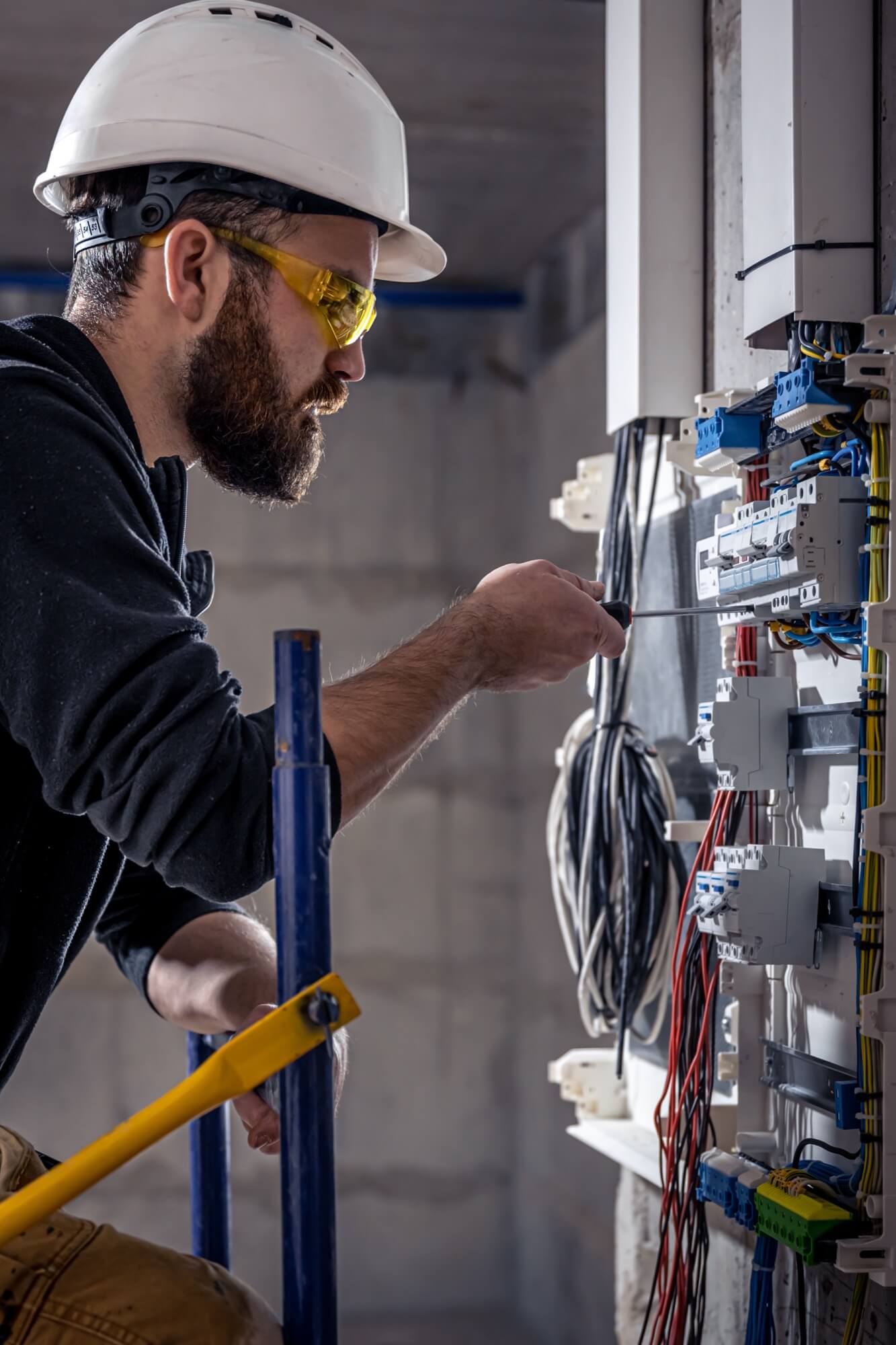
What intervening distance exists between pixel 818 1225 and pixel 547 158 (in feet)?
11.2

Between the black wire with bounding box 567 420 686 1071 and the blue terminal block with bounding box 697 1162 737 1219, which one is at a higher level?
the black wire with bounding box 567 420 686 1071

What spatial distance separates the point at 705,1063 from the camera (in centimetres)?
174

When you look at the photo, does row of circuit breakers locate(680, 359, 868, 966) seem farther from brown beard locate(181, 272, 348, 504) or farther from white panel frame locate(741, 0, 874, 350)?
brown beard locate(181, 272, 348, 504)

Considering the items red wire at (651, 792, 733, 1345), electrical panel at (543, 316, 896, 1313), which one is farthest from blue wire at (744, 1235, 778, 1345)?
red wire at (651, 792, 733, 1345)

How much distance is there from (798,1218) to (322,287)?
112 cm

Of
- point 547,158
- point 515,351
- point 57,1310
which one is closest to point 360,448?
point 515,351

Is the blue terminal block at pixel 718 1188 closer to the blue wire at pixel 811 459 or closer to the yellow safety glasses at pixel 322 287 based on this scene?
the blue wire at pixel 811 459

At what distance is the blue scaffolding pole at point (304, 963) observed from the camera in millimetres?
997

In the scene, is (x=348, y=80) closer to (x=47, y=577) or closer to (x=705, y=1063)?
(x=47, y=577)

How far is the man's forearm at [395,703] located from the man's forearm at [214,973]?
1.48ft

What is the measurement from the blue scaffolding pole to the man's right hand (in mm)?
260

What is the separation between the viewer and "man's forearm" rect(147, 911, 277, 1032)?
1513 millimetres

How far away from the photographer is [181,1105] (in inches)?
37.1

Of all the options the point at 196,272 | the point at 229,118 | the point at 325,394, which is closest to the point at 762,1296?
the point at 325,394
